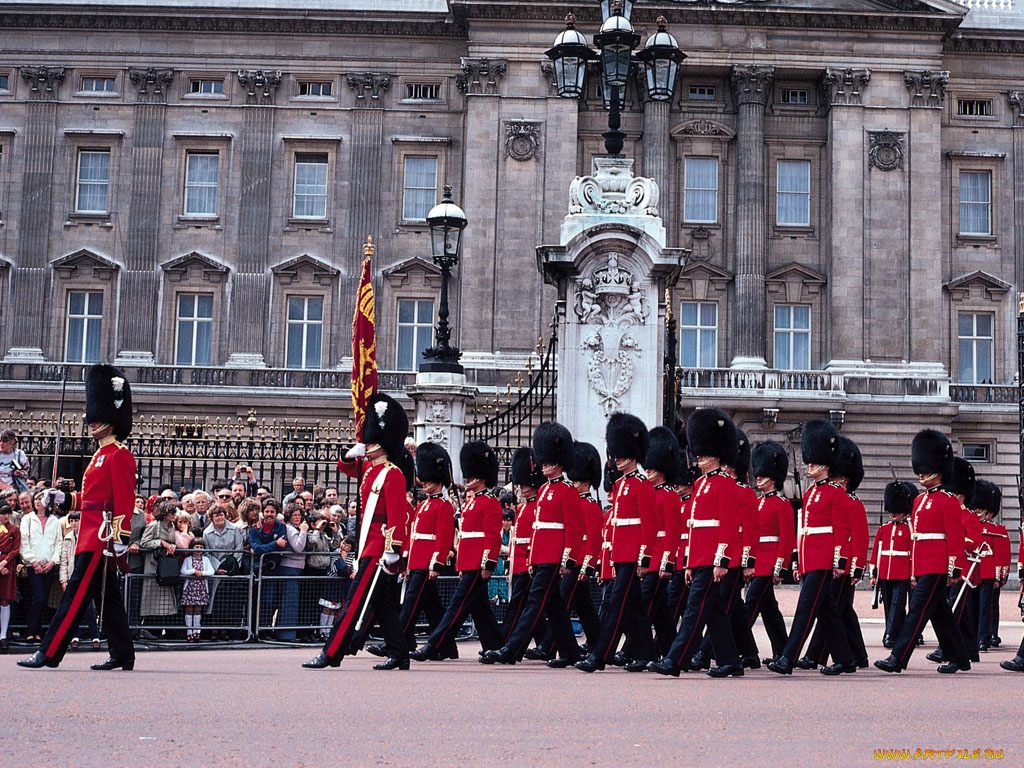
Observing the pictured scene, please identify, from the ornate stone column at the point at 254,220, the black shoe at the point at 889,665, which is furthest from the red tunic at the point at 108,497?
the ornate stone column at the point at 254,220

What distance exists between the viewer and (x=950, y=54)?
38594 millimetres

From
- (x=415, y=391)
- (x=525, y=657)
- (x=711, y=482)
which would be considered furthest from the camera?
(x=415, y=391)

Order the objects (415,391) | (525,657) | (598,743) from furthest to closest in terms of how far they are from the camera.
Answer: (415,391)
(525,657)
(598,743)

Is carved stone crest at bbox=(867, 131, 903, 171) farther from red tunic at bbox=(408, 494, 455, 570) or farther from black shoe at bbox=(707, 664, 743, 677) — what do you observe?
black shoe at bbox=(707, 664, 743, 677)

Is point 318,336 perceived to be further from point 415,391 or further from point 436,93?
point 415,391

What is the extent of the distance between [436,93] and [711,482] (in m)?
28.7

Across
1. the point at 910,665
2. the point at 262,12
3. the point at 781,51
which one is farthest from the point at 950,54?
the point at 910,665

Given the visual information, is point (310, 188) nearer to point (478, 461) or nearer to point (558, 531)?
point (478, 461)

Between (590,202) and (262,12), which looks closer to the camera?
(590,202)

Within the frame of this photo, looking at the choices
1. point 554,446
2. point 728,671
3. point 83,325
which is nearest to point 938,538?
point 728,671

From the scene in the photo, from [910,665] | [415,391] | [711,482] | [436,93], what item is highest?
[436,93]

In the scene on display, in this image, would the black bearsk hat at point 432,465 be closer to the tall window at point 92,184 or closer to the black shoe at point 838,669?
the black shoe at point 838,669

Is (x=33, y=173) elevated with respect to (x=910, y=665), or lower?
elevated

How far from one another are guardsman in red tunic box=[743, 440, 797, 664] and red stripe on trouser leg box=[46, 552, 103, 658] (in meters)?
4.58
